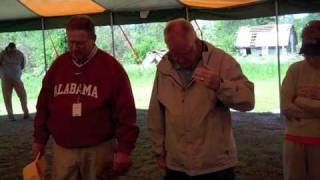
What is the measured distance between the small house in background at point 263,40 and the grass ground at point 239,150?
1784 mm

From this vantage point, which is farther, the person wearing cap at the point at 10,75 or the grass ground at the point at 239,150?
the person wearing cap at the point at 10,75

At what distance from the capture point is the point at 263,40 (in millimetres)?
11141

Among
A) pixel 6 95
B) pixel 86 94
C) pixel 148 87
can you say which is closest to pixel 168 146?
pixel 86 94

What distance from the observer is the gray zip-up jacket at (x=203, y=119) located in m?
2.42

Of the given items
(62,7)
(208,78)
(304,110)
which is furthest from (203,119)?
(62,7)

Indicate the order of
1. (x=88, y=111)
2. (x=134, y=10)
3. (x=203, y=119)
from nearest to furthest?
(x=203, y=119), (x=88, y=111), (x=134, y=10)

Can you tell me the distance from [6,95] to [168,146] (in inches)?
315

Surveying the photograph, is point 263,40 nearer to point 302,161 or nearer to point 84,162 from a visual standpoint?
point 302,161

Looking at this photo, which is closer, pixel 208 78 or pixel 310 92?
pixel 208 78

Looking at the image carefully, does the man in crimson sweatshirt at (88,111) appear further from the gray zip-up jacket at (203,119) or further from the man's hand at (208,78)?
the man's hand at (208,78)

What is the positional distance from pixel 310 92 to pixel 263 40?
8.49 m

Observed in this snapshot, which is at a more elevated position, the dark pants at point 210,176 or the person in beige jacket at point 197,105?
the person in beige jacket at point 197,105

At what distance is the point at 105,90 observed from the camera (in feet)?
8.94

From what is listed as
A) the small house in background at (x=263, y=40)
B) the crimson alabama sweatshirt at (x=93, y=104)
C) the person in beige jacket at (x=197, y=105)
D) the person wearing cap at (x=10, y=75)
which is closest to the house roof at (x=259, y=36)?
the small house in background at (x=263, y=40)
